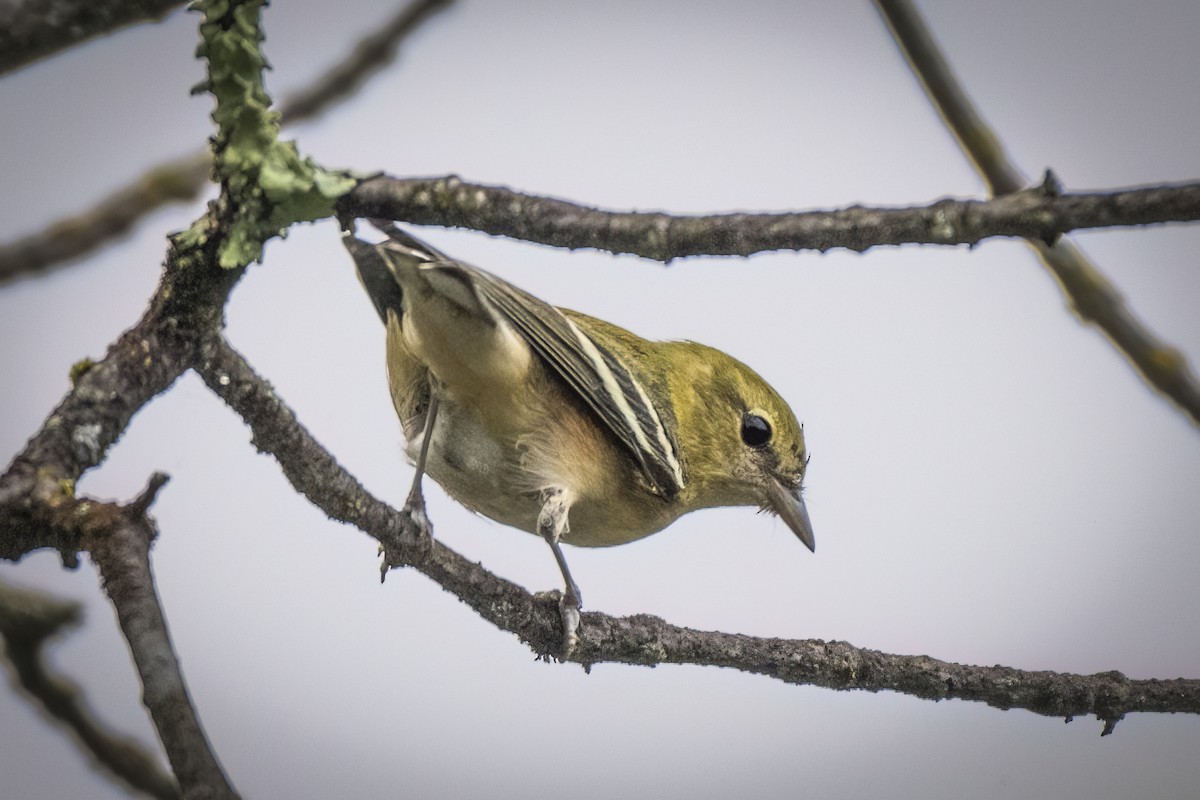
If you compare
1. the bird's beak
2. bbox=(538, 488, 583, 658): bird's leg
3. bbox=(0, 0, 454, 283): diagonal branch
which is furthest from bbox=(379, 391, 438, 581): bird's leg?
the bird's beak

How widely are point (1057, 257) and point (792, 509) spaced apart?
1.61m

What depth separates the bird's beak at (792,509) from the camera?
468 cm

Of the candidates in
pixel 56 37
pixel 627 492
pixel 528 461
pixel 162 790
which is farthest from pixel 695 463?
pixel 56 37

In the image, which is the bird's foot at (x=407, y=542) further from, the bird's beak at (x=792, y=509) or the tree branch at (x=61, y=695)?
the bird's beak at (x=792, y=509)

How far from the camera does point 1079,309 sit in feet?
12.0

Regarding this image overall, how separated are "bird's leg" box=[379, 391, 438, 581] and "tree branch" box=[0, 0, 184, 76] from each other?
1.52 meters

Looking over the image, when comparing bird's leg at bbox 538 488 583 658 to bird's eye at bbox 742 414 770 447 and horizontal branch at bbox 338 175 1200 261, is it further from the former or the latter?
horizontal branch at bbox 338 175 1200 261

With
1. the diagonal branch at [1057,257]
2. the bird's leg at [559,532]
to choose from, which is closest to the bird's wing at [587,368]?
the bird's leg at [559,532]

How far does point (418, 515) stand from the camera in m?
3.22

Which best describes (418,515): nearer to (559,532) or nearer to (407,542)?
(407,542)

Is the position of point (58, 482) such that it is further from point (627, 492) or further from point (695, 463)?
point (695, 463)

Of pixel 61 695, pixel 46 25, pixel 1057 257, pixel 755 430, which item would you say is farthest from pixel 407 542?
pixel 1057 257

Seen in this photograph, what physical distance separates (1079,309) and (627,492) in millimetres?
1751

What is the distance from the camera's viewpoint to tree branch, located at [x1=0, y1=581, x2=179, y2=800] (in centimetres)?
351
